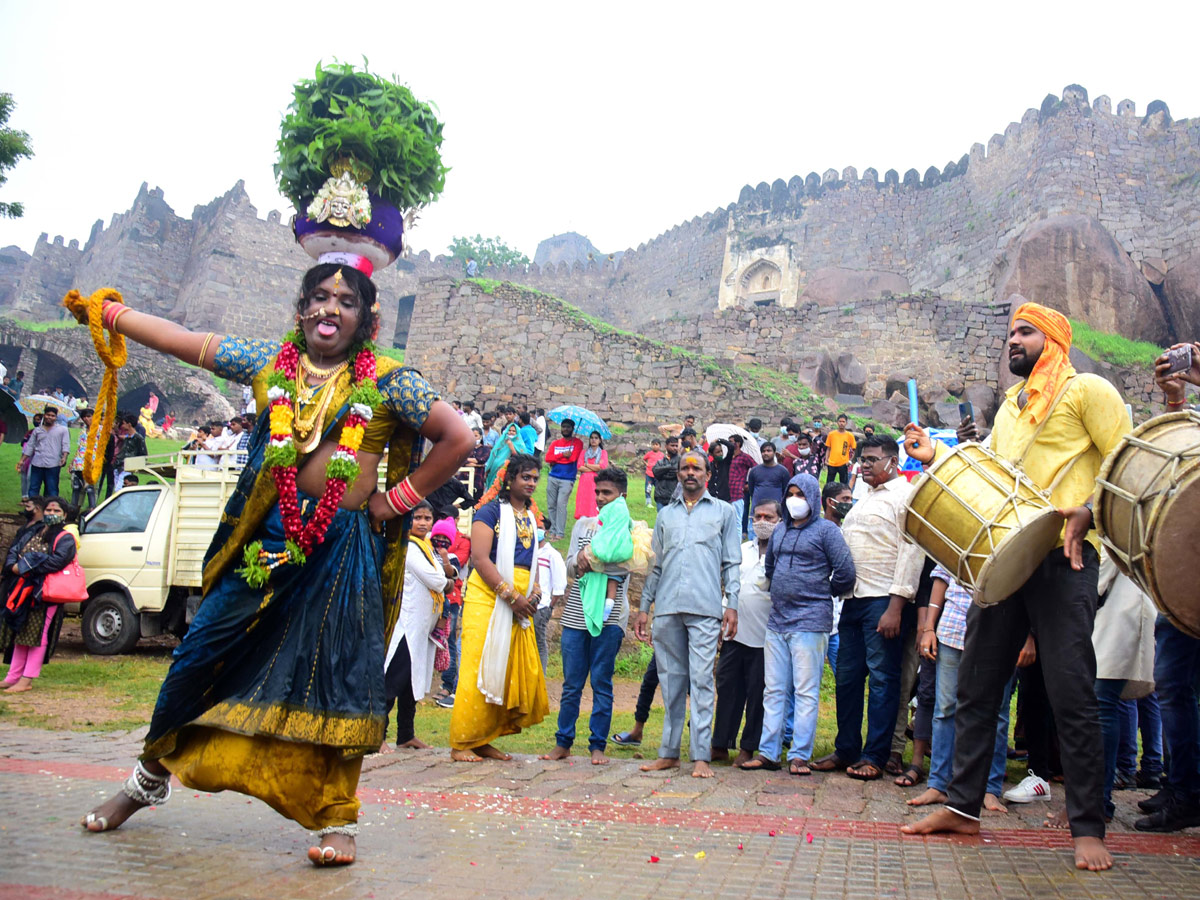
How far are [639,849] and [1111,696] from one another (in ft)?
8.97

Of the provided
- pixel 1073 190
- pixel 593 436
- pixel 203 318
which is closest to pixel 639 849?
pixel 593 436

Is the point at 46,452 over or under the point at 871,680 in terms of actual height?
over

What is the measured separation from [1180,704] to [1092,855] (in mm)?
1342

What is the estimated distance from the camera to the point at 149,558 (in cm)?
988

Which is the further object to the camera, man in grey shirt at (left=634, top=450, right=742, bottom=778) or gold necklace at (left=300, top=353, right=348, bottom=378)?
man in grey shirt at (left=634, top=450, right=742, bottom=778)

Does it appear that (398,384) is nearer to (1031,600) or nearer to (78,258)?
(1031,600)

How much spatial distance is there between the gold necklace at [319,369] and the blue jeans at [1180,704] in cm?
401

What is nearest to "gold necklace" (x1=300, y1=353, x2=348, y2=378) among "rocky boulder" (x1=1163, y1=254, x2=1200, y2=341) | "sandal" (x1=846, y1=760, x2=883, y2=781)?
"sandal" (x1=846, y1=760, x2=883, y2=781)

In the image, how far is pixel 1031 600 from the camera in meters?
3.89

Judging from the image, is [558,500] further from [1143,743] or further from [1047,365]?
[1047,365]

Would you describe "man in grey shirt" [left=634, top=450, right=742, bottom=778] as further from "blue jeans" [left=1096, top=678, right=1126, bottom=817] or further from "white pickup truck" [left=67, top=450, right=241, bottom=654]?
"white pickup truck" [left=67, top=450, right=241, bottom=654]

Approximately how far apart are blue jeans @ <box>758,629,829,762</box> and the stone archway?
1340 inches

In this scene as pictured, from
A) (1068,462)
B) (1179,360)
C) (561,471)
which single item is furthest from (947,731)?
(561,471)

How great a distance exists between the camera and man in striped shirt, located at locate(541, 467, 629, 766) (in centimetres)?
608
